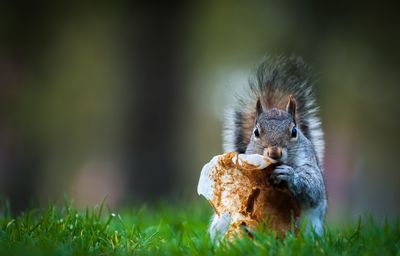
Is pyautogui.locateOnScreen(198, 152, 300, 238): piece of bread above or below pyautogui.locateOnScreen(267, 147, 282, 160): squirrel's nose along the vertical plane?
below

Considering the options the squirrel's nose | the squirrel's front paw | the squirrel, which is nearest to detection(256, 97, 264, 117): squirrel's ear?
the squirrel

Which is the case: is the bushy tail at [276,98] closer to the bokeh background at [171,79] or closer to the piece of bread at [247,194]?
the bokeh background at [171,79]

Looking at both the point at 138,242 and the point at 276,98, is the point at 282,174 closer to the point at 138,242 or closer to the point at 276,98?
the point at 138,242

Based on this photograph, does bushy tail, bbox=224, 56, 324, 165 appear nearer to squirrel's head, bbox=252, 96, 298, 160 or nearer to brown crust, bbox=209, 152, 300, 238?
squirrel's head, bbox=252, 96, 298, 160

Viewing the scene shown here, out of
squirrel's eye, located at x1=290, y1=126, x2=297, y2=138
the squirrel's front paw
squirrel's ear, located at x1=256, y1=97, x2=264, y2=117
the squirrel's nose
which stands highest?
squirrel's ear, located at x1=256, y1=97, x2=264, y2=117

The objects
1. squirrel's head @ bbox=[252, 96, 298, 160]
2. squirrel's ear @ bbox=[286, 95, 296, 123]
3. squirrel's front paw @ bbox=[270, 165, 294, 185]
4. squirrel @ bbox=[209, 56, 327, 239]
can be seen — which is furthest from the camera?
squirrel's ear @ bbox=[286, 95, 296, 123]

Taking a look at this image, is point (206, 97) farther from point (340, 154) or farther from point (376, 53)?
point (376, 53)

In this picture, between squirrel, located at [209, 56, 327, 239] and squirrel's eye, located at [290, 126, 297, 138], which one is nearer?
→ squirrel, located at [209, 56, 327, 239]
